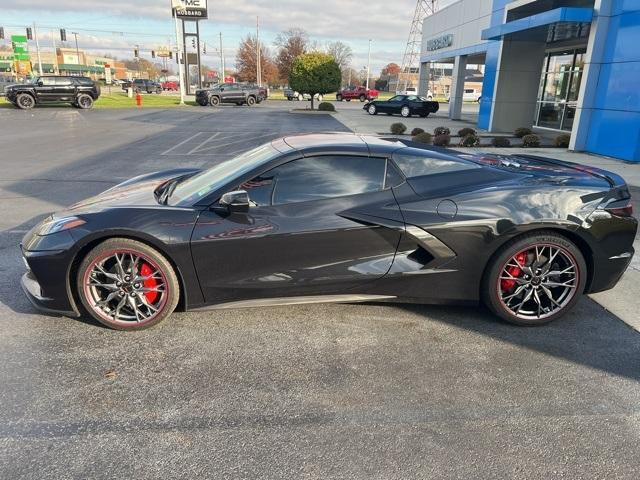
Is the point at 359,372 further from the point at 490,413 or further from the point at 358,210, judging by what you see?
the point at 358,210

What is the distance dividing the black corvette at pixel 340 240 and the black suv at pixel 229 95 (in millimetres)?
36637

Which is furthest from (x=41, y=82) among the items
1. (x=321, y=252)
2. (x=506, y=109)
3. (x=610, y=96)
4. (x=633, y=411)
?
(x=633, y=411)

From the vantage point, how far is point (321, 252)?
11.1 ft

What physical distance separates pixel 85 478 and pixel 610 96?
570 inches

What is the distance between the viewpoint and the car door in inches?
132

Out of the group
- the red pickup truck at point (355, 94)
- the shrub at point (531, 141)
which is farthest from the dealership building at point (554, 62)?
the red pickup truck at point (355, 94)

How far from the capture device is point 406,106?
30219 mm

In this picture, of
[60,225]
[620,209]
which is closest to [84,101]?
[60,225]

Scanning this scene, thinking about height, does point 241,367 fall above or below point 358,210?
below

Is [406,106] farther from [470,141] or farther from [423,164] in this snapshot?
[423,164]

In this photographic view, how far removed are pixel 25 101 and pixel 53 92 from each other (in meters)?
1.60

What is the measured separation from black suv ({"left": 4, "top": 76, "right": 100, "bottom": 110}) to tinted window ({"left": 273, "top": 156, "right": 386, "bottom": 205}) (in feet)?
98.2

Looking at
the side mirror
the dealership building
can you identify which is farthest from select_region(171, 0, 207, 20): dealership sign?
the side mirror

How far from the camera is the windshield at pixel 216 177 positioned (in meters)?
3.55
